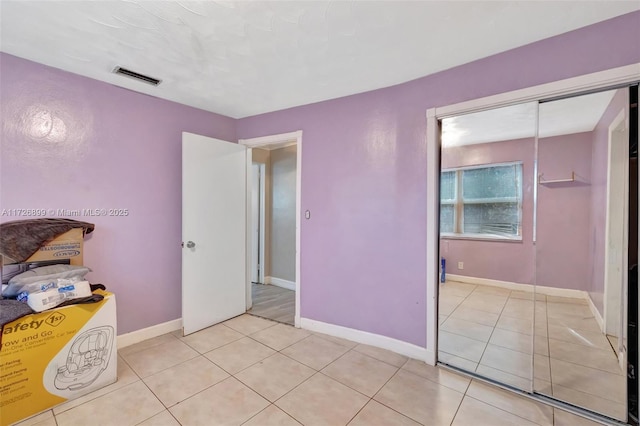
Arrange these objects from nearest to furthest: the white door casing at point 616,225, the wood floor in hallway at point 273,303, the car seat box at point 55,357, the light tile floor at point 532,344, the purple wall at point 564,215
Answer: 1. the car seat box at point 55,357
2. the white door casing at point 616,225
3. the light tile floor at point 532,344
4. the purple wall at point 564,215
5. the wood floor in hallway at point 273,303

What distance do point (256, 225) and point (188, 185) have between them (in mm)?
2147

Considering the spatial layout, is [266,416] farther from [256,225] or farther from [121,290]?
[256,225]

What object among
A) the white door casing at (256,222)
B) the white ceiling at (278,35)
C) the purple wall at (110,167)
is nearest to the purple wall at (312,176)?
the purple wall at (110,167)

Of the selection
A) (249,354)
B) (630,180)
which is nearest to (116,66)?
(249,354)

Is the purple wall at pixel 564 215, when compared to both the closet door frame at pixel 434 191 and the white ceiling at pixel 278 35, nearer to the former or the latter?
the closet door frame at pixel 434 191

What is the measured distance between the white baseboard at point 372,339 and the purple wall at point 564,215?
162 centimetres

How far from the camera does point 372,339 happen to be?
2598 mm

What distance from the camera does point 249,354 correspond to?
2.45 m

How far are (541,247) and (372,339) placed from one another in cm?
208

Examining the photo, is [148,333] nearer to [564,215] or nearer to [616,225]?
[616,225]

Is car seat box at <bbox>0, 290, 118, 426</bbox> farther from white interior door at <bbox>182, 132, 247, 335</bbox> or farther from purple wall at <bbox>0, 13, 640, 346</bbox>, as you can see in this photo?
white interior door at <bbox>182, 132, 247, 335</bbox>

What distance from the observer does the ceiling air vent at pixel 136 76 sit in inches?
87.5

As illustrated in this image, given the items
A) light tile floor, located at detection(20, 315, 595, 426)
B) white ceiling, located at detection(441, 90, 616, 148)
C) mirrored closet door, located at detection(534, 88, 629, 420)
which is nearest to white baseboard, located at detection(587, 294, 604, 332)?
mirrored closet door, located at detection(534, 88, 629, 420)

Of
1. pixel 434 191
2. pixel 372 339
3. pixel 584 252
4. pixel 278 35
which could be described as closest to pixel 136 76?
pixel 278 35
